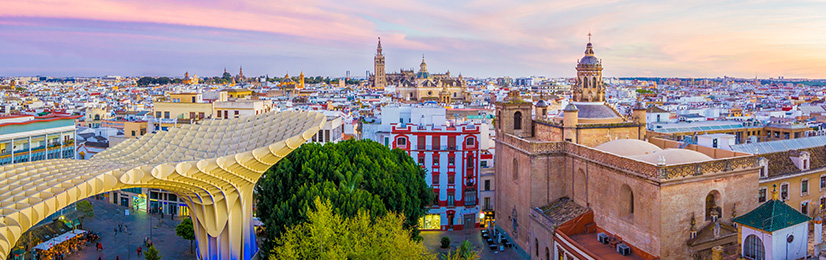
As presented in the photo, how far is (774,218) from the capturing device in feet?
62.0

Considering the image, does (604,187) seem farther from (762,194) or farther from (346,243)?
(346,243)

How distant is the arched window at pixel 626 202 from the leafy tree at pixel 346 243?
961cm

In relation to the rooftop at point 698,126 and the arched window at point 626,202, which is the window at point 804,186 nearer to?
the arched window at point 626,202

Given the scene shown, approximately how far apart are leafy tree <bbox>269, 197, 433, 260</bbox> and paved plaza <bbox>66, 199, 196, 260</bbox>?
1644cm

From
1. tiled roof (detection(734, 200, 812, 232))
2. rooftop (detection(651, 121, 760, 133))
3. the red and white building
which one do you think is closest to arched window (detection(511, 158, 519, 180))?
the red and white building

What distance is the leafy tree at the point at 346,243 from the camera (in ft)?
65.4

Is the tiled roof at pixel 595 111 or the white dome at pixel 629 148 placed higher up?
the tiled roof at pixel 595 111

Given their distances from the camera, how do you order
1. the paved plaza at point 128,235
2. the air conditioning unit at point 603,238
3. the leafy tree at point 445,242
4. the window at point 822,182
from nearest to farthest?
1. the air conditioning unit at point 603,238
2. the window at point 822,182
3. the paved plaza at point 128,235
4. the leafy tree at point 445,242

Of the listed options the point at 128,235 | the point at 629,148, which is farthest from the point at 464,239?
the point at 128,235

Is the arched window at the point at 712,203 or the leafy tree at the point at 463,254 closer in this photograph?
the leafy tree at the point at 463,254

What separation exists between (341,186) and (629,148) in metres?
14.5

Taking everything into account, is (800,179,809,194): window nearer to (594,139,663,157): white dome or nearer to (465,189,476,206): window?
(594,139,663,157): white dome

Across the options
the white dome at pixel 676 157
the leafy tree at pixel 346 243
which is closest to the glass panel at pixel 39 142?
the leafy tree at pixel 346 243

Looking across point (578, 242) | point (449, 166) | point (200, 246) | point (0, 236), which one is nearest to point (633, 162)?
point (578, 242)
